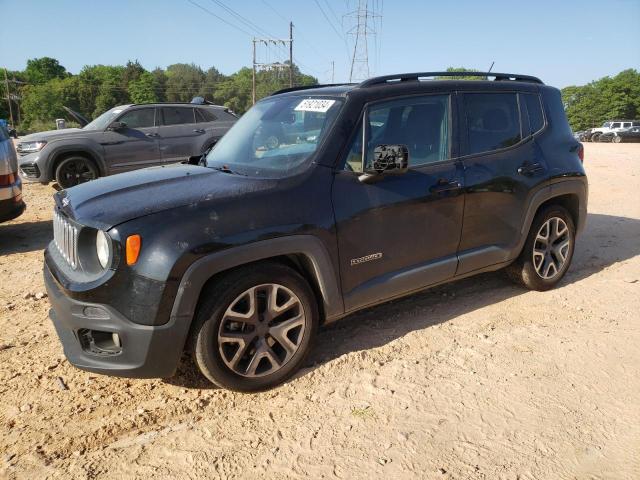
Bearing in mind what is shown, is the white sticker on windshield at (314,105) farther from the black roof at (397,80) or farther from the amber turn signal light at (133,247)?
the amber turn signal light at (133,247)

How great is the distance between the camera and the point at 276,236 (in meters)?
2.83

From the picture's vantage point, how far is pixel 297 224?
9.56 feet

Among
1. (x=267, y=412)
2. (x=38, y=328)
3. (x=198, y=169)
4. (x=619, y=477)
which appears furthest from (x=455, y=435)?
(x=38, y=328)

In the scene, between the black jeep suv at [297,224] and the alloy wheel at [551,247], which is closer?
the black jeep suv at [297,224]

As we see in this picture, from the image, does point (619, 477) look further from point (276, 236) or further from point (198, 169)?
point (198, 169)

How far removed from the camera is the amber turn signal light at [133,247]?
251 centimetres

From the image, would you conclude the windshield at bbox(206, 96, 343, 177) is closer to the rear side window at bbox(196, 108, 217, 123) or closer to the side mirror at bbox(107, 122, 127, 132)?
the side mirror at bbox(107, 122, 127, 132)

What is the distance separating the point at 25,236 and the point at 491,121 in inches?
248

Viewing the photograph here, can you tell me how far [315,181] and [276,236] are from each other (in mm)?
472

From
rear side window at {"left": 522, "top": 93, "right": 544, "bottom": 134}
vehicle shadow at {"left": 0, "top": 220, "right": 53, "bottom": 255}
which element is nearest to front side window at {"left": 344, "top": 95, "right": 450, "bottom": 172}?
rear side window at {"left": 522, "top": 93, "right": 544, "bottom": 134}

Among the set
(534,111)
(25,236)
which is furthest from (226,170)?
(25,236)

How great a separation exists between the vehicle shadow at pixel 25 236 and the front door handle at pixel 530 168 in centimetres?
563

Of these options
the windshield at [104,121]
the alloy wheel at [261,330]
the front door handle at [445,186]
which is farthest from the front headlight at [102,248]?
the windshield at [104,121]

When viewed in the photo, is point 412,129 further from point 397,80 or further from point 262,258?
point 262,258
